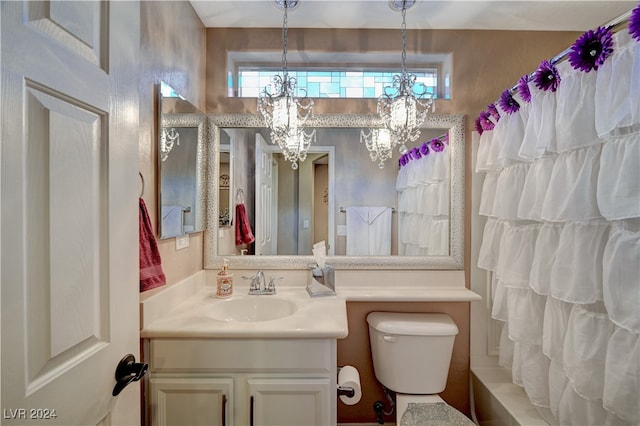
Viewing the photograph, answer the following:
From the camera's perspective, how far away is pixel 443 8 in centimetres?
167

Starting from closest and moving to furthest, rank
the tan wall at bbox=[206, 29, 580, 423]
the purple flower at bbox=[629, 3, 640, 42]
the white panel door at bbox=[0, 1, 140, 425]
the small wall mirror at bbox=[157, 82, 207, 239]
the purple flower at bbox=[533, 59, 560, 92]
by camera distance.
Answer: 1. the white panel door at bbox=[0, 1, 140, 425]
2. the purple flower at bbox=[629, 3, 640, 42]
3. the purple flower at bbox=[533, 59, 560, 92]
4. the small wall mirror at bbox=[157, 82, 207, 239]
5. the tan wall at bbox=[206, 29, 580, 423]

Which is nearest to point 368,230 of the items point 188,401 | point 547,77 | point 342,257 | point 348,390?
point 342,257

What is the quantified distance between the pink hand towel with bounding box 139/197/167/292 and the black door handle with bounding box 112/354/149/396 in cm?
38

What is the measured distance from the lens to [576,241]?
3.65ft

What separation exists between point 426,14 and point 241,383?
2066mm

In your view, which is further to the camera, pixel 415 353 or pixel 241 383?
pixel 415 353

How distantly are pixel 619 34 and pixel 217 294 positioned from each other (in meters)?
1.95

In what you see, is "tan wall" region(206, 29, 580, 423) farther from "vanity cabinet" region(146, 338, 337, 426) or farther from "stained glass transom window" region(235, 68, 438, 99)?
"vanity cabinet" region(146, 338, 337, 426)

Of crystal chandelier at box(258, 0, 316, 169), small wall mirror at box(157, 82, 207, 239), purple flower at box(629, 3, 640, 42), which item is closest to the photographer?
purple flower at box(629, 3, 640, 42)

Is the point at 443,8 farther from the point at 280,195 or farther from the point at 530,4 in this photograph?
the point at 280,195

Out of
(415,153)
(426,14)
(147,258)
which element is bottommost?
(147,258)

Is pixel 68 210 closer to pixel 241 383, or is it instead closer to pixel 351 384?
pixel 241 383

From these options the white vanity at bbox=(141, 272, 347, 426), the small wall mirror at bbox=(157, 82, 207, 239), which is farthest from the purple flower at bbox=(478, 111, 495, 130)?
the small wall mirror at bbox=(157, 82, 207, 239)

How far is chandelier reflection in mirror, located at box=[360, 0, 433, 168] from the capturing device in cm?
160
